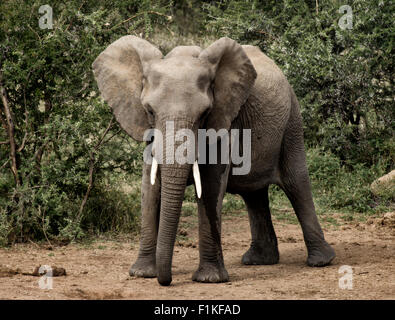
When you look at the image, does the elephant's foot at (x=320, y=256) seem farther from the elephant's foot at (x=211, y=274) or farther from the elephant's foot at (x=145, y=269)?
the elephant's foot at (x=145, y=269)

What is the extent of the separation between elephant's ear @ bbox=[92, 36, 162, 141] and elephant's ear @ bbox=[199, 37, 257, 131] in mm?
461

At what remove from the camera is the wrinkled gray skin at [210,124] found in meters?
5.42

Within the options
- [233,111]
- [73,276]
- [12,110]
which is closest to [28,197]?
[12,110]

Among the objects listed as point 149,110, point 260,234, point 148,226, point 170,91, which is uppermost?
point 170,91

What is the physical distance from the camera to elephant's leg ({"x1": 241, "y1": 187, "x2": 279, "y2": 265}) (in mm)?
7113

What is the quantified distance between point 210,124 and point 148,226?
100 cm

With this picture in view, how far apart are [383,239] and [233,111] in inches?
122

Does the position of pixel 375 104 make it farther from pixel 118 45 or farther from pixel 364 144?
pixel 118 45

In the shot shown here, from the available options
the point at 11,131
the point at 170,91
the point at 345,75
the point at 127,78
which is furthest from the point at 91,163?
the point at 345,75

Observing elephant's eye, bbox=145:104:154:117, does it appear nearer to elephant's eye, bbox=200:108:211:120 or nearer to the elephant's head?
the elephant's head

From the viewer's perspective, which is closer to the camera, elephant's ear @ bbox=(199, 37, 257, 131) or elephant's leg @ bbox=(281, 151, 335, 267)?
elephant's ear @ bbox=(199, 37, 257, 131)

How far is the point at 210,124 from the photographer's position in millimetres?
5812

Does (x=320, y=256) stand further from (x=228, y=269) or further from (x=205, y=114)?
(x=205, y=114)

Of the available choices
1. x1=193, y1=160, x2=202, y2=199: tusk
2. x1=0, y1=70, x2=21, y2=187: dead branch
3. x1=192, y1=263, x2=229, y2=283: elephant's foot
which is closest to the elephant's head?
x1=193, y1=160, x2=202, y2=199: tusk
